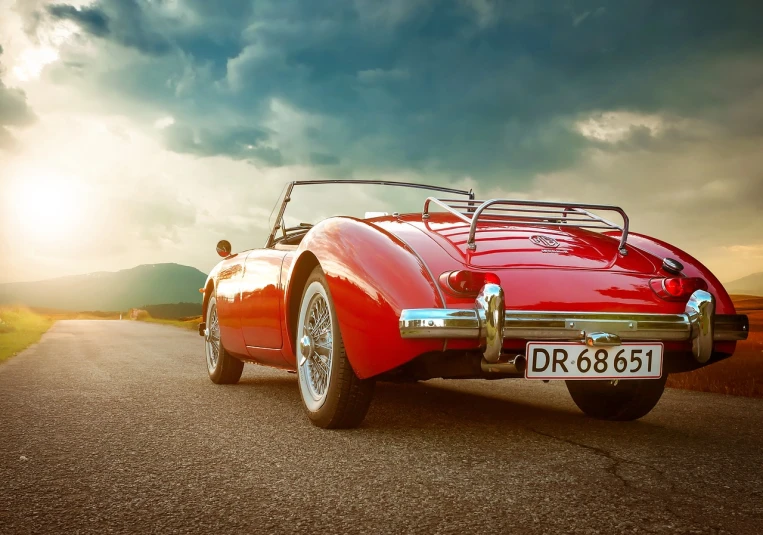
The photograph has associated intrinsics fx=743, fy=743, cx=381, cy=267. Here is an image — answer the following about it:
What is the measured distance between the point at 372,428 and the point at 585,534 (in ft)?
5.77

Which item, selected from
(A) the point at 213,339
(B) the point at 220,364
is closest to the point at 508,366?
(B) the point at 220,364

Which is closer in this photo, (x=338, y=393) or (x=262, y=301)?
(x=338, y=393)

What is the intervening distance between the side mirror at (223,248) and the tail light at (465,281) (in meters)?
3.64

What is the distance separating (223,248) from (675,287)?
4.07m

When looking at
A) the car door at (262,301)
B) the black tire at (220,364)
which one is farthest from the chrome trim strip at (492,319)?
the black tire at (220,364)

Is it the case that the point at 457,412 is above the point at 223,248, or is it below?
below

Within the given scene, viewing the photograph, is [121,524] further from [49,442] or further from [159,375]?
[159,375]

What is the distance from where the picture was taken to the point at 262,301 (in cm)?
482

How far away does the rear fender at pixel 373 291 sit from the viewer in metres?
3.13

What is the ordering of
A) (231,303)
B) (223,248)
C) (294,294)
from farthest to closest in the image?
1. (223,248)
2. (231,303)
3. (294,294)

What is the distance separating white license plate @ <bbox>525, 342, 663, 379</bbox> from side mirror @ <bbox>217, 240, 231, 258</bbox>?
152 inches

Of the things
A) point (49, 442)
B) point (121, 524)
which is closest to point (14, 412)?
point (49, 442)

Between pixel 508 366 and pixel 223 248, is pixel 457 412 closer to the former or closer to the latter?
pixel 508 366

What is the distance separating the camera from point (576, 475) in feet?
8.98
